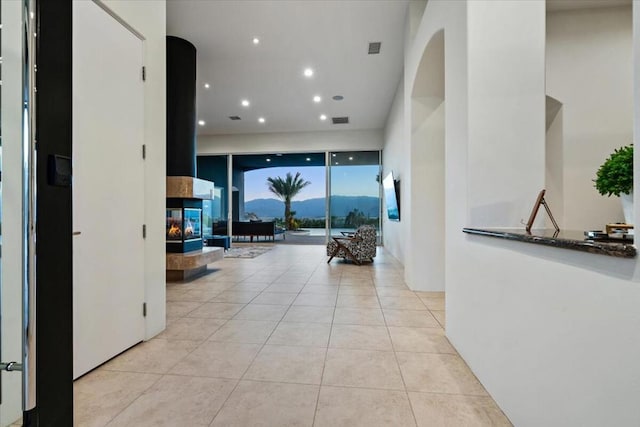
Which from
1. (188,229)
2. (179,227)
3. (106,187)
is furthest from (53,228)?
(188,229)

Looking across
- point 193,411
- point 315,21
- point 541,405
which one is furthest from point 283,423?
point 315,21

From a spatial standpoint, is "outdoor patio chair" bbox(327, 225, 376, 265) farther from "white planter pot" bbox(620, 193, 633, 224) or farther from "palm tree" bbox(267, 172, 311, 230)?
"palm tree" bbox(267, 172, 311, 230)

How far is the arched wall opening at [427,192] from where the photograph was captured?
390 centimetres

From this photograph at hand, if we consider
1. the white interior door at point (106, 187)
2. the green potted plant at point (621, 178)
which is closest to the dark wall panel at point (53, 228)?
the white interior door at point (106, 187)

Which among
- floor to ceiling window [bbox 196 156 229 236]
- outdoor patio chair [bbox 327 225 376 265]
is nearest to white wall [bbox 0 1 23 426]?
outdoor patio chair [bbox 327 225 376 265]

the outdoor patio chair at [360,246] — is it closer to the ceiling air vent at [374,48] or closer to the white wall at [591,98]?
the ceiling air vent at [374,48]

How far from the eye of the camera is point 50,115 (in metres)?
0.93

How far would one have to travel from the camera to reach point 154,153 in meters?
2.55

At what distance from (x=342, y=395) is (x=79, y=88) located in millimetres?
2463

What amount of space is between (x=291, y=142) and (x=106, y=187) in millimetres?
7793

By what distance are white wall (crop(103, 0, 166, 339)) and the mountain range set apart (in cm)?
718

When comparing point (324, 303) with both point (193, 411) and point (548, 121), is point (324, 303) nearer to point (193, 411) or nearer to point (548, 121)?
point (193, 411)

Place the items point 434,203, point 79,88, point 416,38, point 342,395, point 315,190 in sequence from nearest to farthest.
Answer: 1. point 342,395
2. point 79,88
3. point 416,38
4. point 434,203
5. point 315,190

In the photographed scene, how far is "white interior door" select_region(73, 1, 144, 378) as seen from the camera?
74.2 inches
